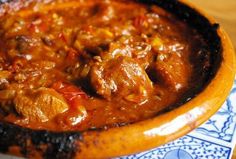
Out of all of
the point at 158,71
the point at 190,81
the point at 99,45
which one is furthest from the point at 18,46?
the point at 190,81

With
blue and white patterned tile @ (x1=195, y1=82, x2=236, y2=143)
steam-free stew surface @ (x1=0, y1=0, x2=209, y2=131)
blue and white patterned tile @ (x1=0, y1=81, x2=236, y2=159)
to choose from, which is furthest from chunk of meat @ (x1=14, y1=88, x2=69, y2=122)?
blue and white patterned tile @ (x1=195, y1=82, x2=236, y2=143)

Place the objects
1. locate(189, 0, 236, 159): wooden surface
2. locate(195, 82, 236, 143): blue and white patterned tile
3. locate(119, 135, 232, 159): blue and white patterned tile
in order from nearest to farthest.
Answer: locate(119, 135, 232, 159): blue and white patterned tile
locate(195, 82, 236, 143): blue and white patterned tile
locate(189, 0, 236, 159): wooden surface

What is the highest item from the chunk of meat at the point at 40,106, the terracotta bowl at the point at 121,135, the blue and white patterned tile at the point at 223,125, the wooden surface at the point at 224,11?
the terracotta bowl at the point at 121,135

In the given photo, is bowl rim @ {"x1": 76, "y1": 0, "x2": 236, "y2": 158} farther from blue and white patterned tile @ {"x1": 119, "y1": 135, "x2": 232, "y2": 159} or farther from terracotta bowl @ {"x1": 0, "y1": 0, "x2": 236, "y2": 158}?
blue and white patterned tile @ {"x1": 119, "y1": 135, "x2": 232, "y2": 159}

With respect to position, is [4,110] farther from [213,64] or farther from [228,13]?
[228,13]

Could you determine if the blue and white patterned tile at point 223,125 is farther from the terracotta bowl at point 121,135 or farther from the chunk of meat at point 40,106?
the chunk of meat at point 40,106

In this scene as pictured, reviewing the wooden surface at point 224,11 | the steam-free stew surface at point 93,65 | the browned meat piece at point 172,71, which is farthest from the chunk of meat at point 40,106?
the wooden surface at point 224,11

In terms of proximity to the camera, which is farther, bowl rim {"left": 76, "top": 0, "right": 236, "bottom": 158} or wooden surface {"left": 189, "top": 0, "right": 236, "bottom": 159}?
wooden surface {"left": 189, "top": 0, "right": 236, "bottom": 159}
